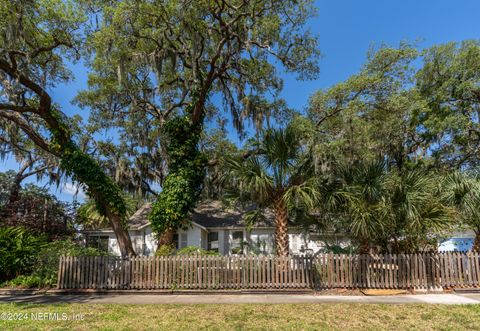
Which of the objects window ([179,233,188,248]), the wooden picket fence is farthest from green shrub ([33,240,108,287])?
window ([179,233,188,248])

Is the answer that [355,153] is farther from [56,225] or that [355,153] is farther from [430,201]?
Result: [56,225]

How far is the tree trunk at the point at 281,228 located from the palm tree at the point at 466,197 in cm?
Answer: 562

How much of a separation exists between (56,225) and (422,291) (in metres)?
18.1

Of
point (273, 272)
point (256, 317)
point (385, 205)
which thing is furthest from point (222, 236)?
point (256, 317)

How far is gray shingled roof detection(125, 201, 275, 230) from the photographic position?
1791cm

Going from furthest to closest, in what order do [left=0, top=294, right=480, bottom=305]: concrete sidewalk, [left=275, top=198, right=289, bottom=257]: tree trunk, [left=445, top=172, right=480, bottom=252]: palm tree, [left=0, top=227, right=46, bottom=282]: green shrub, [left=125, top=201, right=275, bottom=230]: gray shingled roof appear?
[left=125, top=201, right=275, bottom=230]: gray shingled roof → [left=0, top=227, right=46, bottom=282]: green shrub → [left=275, top=198, right=289, bottom=257]: tree trunk → [left=445, top=172, right=480, bottom=252]: palm tree → [left=0, top=294, right=480, bottom=305]: concrete sidewalk

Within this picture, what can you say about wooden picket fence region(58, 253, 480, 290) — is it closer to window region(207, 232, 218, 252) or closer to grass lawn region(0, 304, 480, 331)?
grass lawn region(0, 304, 480, 331)

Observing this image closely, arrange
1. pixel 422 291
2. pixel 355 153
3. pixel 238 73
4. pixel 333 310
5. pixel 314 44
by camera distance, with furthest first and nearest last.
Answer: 1. pixel 238 73
2. pixel 314 44
3. pixel 355 153
4. pixel 422 291
5. pixel 333 310

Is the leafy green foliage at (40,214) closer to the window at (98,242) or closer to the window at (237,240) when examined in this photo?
the window at (98,242)

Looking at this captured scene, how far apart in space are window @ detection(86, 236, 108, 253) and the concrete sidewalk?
33.9 feet

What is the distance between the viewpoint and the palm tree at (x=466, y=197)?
10070 mm

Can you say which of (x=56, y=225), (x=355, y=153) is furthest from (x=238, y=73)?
(x=56, y=225)

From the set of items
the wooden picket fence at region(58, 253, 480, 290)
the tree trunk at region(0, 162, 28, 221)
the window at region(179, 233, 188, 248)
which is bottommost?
the wooden picket fence at region(58, 253, 480, 290)

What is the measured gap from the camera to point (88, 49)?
13555mm
